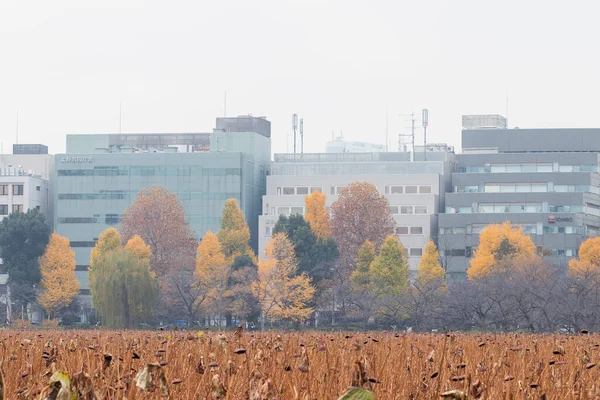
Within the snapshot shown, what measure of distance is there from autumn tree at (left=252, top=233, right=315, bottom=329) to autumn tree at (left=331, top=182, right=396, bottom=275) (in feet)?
44.8

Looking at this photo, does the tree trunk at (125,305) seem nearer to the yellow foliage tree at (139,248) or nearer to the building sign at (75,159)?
the yellow foliage tree at (139,248)

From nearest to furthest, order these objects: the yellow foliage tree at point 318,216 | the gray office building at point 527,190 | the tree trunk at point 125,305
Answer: the tree trunk at point 125,305 → the yellow foliage tree at point 318,216 → the gray office building at point 527,190

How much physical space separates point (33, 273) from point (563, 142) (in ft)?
192

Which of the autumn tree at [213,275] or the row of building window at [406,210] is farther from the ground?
the row of building window at [406,210]

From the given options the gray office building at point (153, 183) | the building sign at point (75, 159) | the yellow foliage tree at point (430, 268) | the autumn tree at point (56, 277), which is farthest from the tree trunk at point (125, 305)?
the building sign at point (75, 159)

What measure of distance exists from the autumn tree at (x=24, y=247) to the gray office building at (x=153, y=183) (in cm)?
1640

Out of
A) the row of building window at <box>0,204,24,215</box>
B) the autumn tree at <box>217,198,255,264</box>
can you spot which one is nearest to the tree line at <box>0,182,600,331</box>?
the autumn tree at <box>217,198,255,264</box>

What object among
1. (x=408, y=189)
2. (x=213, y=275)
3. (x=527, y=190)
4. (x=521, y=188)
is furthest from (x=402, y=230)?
(x=213, y=275)

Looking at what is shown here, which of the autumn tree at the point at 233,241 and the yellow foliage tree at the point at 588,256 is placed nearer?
the yellow foliage tree at the point at 588,256

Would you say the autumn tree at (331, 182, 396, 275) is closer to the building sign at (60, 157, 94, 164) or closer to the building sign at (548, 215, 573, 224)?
the building sign at (548, 215, 573, 224)

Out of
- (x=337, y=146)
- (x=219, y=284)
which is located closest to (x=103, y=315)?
(x=219, y=284)

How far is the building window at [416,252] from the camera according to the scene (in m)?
125

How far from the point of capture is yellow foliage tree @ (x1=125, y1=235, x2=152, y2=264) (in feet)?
342

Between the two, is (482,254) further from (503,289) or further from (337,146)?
(337,146)
